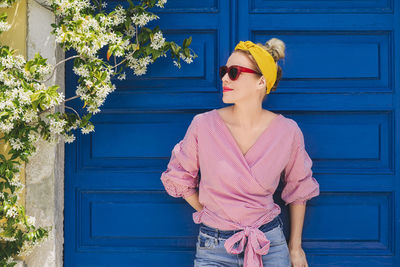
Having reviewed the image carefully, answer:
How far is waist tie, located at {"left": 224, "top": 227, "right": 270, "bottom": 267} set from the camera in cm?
253

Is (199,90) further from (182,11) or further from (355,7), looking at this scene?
(355,7)

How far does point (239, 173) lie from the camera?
2.59 meters

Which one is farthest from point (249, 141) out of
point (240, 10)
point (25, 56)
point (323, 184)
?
point (25, 56)

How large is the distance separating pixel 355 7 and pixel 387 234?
145 cm

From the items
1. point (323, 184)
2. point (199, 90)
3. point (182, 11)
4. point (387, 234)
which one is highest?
point (182, 11)

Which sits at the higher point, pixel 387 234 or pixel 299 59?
pixel 299 59

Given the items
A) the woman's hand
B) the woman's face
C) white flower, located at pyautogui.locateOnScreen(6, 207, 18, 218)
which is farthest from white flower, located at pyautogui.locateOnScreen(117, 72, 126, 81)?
the woman's hand

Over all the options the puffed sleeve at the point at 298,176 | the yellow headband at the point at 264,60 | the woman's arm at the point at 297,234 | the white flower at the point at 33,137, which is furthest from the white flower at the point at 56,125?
the woman's arm at the point at 297,234

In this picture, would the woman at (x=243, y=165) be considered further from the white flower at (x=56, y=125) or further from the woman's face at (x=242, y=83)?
the white flower at (x=56, y=125)

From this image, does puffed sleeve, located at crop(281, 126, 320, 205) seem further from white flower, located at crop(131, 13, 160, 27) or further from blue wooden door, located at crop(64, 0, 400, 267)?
white flower, located at crop(131, 13, 160, 27)

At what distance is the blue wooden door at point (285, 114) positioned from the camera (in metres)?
3.08

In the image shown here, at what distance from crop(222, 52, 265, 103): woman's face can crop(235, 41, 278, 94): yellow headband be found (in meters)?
0.04

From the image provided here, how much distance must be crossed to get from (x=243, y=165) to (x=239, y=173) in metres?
0.05

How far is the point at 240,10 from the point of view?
311 cm
